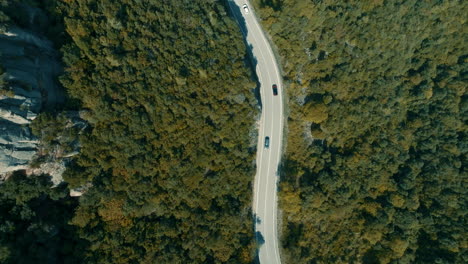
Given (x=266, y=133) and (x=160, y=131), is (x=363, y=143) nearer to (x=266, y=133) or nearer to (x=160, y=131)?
(x=266, y=133)

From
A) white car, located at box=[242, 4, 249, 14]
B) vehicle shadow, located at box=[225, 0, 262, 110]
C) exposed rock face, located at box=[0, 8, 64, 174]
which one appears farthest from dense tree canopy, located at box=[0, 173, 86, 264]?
white car, located at box=[242, 4, 249, 14]

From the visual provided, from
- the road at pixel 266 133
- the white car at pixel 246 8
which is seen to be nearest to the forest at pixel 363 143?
the road at pixel 266 133

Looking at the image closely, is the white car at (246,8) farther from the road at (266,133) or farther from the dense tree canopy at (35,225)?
the dense tree canopy at (35,225)

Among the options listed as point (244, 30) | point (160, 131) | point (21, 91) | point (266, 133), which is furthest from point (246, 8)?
point (21, 91)

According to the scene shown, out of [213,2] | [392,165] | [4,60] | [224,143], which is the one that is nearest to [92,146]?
[4,60]

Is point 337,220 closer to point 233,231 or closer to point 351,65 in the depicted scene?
point 233,231

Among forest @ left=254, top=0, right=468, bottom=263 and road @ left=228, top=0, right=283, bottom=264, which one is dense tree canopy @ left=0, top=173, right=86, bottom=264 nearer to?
road @ left=228, top=0, right=283, bottom=264
